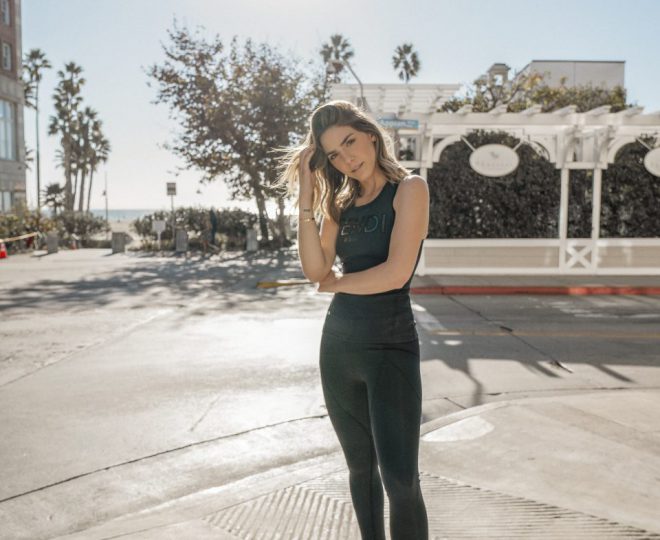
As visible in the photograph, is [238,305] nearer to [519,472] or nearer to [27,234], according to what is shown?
[519,472]

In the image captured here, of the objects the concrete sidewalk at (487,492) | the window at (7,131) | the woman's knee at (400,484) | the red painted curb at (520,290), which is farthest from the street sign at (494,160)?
the window at (7,131)

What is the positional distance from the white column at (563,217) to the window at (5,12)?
106ft

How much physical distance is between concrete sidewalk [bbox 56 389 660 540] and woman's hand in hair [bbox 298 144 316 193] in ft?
5.58

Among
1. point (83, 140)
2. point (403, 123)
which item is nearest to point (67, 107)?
point (83, 140)

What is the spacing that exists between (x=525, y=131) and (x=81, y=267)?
44.0 ft

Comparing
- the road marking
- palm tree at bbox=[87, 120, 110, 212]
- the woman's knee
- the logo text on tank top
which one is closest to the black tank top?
the logo text on tank top

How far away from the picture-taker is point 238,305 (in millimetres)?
12984

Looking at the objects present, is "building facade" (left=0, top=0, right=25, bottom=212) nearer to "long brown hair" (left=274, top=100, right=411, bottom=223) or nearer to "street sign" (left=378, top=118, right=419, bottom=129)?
"street sign" (left=378, top=118, right=419, bottom=129)

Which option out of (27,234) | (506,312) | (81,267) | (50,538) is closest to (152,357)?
(50,538)

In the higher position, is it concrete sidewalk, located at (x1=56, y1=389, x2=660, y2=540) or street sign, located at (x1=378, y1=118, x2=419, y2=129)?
street sign, located at (x1=378, y1=118, x2=419, y2=129)

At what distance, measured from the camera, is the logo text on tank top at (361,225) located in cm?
255

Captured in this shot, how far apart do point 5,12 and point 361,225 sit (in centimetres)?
4162

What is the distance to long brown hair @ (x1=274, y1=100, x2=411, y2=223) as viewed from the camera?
2617 millimetres

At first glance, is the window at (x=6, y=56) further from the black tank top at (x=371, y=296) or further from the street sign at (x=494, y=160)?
the black tank top at (x=371, y=296)
